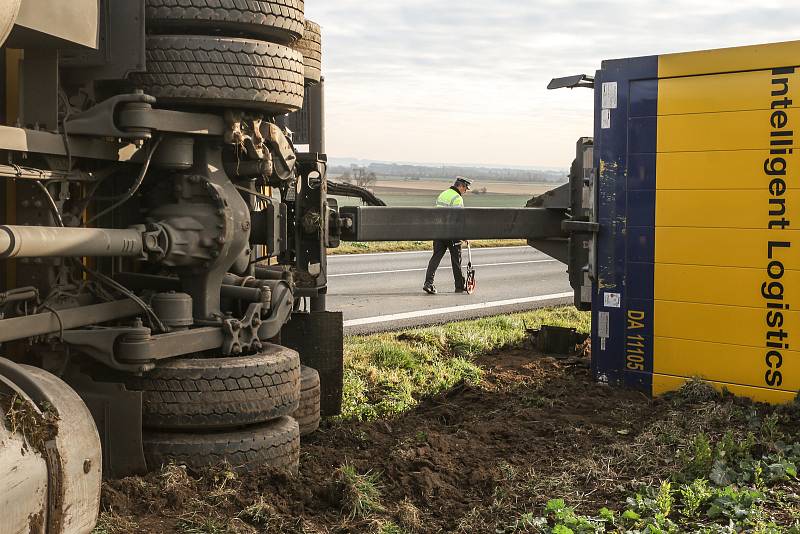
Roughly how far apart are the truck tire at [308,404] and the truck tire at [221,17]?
6.84 ft

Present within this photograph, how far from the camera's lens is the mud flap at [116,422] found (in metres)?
5.11

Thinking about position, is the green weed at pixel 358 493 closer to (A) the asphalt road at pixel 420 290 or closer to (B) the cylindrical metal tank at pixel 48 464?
(B) the cylindrical metal tank at pixel 48 464

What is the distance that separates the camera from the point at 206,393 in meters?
5.30

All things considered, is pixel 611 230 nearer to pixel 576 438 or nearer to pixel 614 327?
pixel 614 327

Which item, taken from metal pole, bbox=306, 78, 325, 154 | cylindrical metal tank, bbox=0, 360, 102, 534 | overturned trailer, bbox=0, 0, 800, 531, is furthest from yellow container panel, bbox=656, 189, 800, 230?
cylindrical metal tank, bbox=0, 360, 102, 534

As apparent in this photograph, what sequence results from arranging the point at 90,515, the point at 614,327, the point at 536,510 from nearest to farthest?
the point at 90,515
the point at 536,510
the point at 614,327

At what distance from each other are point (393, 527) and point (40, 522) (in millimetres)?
1652

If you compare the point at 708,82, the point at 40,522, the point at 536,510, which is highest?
the point at 708,82

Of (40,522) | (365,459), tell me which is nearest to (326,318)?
(365,459)

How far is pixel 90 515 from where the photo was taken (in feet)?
13.3

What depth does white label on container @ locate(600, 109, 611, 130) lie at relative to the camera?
788 cm

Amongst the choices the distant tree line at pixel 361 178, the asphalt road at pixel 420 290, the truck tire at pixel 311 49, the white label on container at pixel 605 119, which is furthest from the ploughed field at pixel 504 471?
the distant tree line at pixel 361 178

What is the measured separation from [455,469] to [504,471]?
0.87 feet

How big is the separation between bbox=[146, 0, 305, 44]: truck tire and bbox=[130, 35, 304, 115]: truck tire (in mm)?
109
